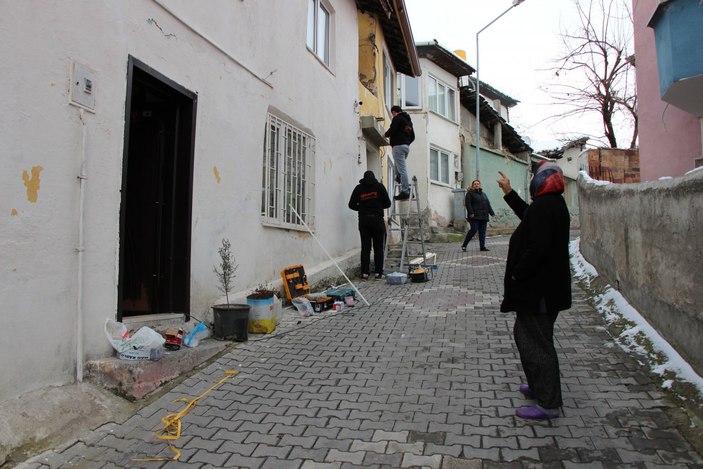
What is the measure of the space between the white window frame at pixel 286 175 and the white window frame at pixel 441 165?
1081 cm

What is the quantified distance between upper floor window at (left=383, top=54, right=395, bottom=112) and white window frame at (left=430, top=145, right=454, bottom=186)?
3.98 meters

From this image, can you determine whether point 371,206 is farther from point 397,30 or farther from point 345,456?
point 345,456

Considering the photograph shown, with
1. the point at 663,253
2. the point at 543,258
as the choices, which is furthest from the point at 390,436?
the point at 663,253

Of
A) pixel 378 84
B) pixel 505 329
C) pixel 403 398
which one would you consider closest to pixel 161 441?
pixel 403 398

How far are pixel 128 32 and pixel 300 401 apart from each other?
3.24 metres

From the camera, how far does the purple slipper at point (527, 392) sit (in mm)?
3500

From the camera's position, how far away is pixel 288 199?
725cm

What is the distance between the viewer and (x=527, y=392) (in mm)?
3557

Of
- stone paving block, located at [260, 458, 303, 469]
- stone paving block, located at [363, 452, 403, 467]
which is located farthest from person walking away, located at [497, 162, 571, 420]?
stone paving block, located at [260, 458, 303, 469]

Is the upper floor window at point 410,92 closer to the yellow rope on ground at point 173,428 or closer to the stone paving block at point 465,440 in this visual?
the yellow rope on ground at point 173,428

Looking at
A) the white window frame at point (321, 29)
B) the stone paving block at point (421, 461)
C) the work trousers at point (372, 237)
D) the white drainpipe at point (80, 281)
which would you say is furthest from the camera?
the work trousers at point (372, 237)

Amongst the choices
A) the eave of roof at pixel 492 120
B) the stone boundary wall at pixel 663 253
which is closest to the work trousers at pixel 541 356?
the stone boundary wall at pixel 663 253

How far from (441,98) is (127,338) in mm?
17864

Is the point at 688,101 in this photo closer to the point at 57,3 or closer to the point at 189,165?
the point at 189,165
